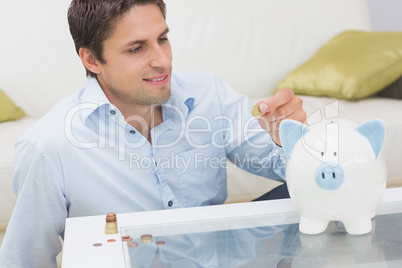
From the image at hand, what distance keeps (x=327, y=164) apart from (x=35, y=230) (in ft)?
2.30

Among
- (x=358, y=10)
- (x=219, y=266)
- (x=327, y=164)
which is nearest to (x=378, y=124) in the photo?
(x=327, y=164)

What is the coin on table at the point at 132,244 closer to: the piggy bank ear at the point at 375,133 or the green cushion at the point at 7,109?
the piggy bank ear at the point at 375,133

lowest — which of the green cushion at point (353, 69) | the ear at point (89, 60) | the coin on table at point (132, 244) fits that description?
the green cushion at point (353, 69)

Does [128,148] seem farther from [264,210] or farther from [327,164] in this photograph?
[327,164]

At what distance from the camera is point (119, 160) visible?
140cm

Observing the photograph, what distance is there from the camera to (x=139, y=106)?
4.80ft

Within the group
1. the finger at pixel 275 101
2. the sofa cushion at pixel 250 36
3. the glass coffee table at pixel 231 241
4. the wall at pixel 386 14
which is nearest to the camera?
the glass coffee table at pixel 231 241

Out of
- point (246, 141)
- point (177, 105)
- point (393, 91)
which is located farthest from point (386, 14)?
point (177, 105)

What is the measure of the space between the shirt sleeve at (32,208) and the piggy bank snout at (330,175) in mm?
615

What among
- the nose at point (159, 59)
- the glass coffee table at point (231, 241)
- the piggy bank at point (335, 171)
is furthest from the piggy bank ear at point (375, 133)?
the nose at point (159, 59)

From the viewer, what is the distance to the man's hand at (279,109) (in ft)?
3.96

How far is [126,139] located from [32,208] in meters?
0.26

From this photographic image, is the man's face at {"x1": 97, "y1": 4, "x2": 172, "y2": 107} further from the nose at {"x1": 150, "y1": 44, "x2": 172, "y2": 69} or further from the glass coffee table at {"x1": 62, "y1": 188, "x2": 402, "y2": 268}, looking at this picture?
the glass coffee table at {"x1": 62, "y1": 188, "x2": 402, "y2": 268}

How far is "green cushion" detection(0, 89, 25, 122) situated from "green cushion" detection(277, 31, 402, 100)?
3.45 ft
